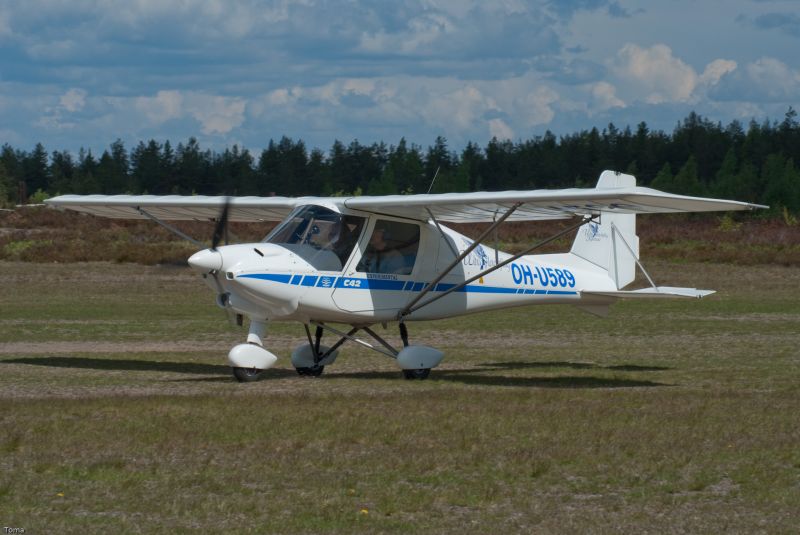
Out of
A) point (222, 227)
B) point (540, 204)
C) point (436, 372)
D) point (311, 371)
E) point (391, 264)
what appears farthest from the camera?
point (436, 372)

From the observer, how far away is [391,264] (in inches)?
692

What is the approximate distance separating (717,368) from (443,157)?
11766 cm

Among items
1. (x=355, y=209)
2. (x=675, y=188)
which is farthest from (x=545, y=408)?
(x=675, y=188)

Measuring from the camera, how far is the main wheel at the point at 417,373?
1744 centimetres

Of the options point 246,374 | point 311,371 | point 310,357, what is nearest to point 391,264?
point 310,357

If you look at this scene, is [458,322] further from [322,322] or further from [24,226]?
[24,226]

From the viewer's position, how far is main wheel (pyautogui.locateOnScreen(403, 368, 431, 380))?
1744cm

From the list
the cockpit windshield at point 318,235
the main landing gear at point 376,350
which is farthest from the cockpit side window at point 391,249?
the main landing gear at point 376,350

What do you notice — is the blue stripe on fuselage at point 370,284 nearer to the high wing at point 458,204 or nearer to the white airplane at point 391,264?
the white airplane at point 391,264

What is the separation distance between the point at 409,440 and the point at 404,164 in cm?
11509

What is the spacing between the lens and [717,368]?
1884cm

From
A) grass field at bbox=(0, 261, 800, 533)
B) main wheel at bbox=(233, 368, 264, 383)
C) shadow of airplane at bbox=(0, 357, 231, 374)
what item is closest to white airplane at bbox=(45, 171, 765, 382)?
main wheel at bbox=(233, 368, 264, 383)

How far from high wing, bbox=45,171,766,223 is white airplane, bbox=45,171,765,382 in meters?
0.02

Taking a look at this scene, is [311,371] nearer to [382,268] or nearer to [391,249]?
[382,268]
